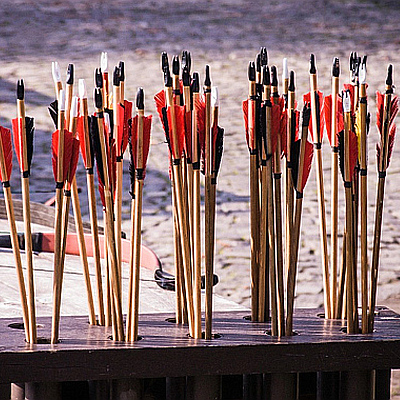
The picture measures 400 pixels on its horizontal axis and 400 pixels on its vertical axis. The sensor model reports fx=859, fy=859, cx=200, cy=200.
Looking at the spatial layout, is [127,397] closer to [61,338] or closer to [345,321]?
[61,338]

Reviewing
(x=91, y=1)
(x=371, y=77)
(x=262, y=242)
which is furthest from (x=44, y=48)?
(x=262, y=242)

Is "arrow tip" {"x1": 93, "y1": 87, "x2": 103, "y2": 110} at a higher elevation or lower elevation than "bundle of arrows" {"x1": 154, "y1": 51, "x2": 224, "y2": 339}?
higher

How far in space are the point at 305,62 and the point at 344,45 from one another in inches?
35.8

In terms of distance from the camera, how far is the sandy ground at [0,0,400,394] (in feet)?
17.4

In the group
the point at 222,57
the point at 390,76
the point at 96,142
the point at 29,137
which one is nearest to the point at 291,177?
the point at 390,76

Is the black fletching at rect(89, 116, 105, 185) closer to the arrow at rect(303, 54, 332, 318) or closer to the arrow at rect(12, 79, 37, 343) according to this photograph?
the arrow at rect(12, 79, 37, 343)

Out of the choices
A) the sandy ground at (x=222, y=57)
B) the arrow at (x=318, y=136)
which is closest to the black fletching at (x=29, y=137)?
the arrow at (x=318, y=136)

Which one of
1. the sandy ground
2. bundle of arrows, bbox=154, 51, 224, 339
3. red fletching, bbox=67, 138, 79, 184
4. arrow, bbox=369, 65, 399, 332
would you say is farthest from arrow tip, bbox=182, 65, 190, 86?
the sandy ground

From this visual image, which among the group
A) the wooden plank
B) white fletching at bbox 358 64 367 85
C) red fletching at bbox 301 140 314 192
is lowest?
the wooden plank

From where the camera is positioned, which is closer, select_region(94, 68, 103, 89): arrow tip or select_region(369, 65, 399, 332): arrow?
select_region(94, 68, 103, 89): arrow tip

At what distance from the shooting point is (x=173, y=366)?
1408mm

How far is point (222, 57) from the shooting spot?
32.3 feet

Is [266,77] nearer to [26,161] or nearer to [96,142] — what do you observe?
[96,142]

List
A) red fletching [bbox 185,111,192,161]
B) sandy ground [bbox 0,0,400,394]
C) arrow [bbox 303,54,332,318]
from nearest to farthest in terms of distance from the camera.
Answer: red fletching [bbox 185,111,192,161] < arrow [bbox 303,54,332,318] < sandy ground [bbox 0,0,400,394]
